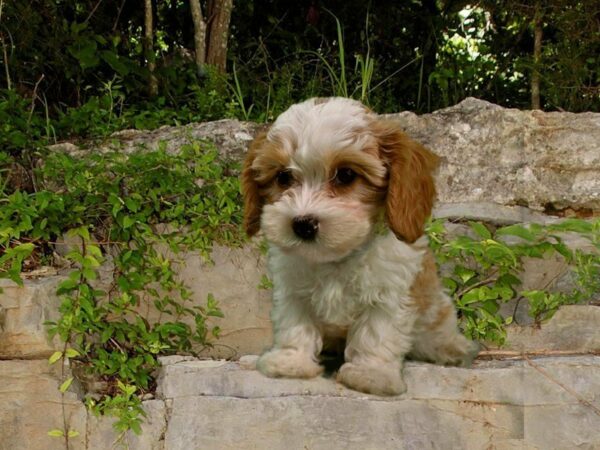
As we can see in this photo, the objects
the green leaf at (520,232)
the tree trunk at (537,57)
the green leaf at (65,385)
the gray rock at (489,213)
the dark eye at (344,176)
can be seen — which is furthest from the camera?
the tree trunk at (537,57)

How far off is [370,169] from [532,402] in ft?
4.71

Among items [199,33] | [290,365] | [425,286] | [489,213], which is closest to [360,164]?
[425,286]

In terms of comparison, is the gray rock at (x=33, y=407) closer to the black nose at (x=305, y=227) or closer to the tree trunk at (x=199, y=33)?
the black nose at (x=305, y=227)

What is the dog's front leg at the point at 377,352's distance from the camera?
12.0 ft

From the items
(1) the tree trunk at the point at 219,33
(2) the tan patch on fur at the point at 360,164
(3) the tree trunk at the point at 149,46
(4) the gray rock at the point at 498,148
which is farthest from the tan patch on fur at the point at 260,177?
(3) the tree trunk at the point at 149,46

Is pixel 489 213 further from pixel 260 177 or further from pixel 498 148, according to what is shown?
pixel 260 177

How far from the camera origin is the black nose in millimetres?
3225

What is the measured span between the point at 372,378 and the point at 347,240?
716 millimetres

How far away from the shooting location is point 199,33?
314 inches

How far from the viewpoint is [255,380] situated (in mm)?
3938

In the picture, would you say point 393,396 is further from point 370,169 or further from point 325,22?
point 325,22

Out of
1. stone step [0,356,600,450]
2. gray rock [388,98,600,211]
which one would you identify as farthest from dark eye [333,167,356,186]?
gray rock [388,98,600,211]

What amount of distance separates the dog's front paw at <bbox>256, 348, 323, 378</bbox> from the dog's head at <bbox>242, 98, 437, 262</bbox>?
57cm

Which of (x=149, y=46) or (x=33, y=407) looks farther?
(x=149, y=46)
